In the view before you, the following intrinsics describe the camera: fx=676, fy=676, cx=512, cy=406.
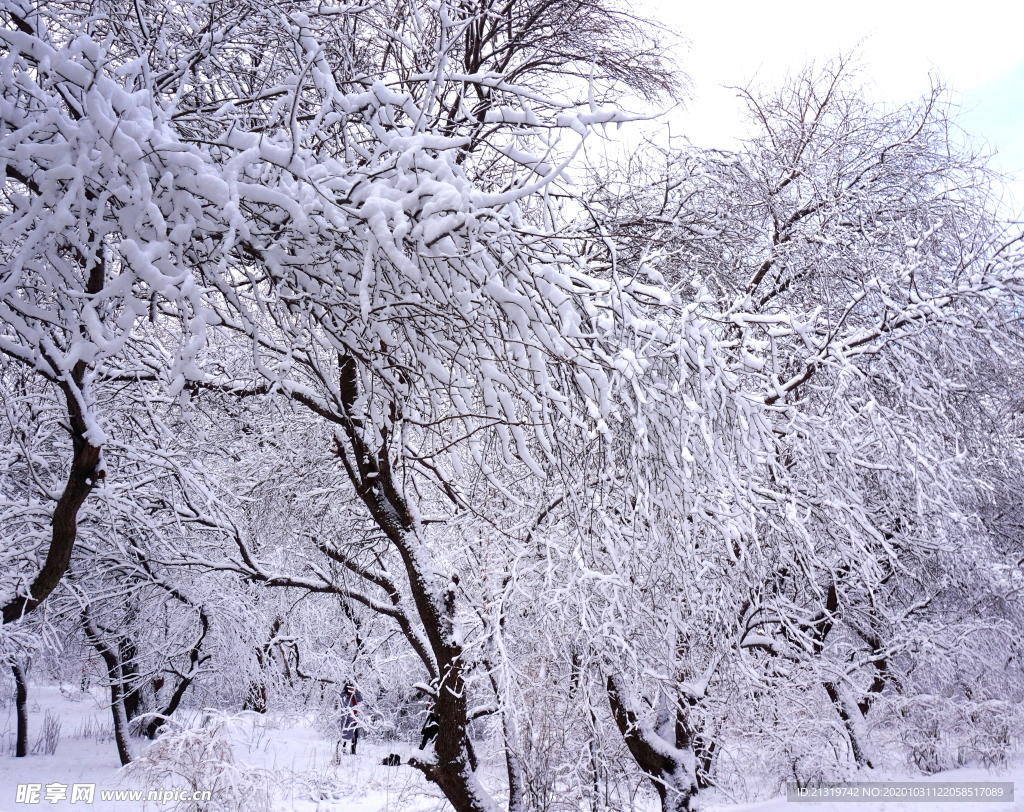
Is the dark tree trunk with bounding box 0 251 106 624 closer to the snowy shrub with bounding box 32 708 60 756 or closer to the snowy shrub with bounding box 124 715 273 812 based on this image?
the snowy shrub with bounding box 124 715 273 812

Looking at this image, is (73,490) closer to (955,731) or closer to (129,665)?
(129,665)

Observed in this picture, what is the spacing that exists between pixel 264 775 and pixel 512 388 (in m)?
5.33

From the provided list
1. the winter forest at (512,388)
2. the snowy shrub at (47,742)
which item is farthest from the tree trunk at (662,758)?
the snowy shrub at (47,742)

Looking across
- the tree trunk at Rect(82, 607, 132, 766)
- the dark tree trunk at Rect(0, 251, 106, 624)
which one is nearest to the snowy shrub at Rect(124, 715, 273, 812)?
the dark tree trunk at Rect(0, 251, 106, 624)

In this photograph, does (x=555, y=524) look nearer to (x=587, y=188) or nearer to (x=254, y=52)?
(x=587, y=188)

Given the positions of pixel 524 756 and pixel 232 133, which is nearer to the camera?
pixel 232 133

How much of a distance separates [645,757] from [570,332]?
4883 mm

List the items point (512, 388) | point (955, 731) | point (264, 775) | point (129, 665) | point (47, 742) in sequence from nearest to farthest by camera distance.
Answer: point (512, 388) → point (264, 775) → point (955, 731) → point (129, 665) → point (47, 742)

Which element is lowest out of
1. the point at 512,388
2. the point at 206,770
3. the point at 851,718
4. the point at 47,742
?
the point at 47,742

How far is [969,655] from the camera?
7.50m

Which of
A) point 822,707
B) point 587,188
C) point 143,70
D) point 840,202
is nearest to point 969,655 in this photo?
point 822,707

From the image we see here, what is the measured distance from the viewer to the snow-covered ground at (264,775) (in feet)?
18.5

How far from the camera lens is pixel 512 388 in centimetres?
229

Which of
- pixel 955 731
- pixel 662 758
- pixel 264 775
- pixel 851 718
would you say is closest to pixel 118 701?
pixel 264 775
